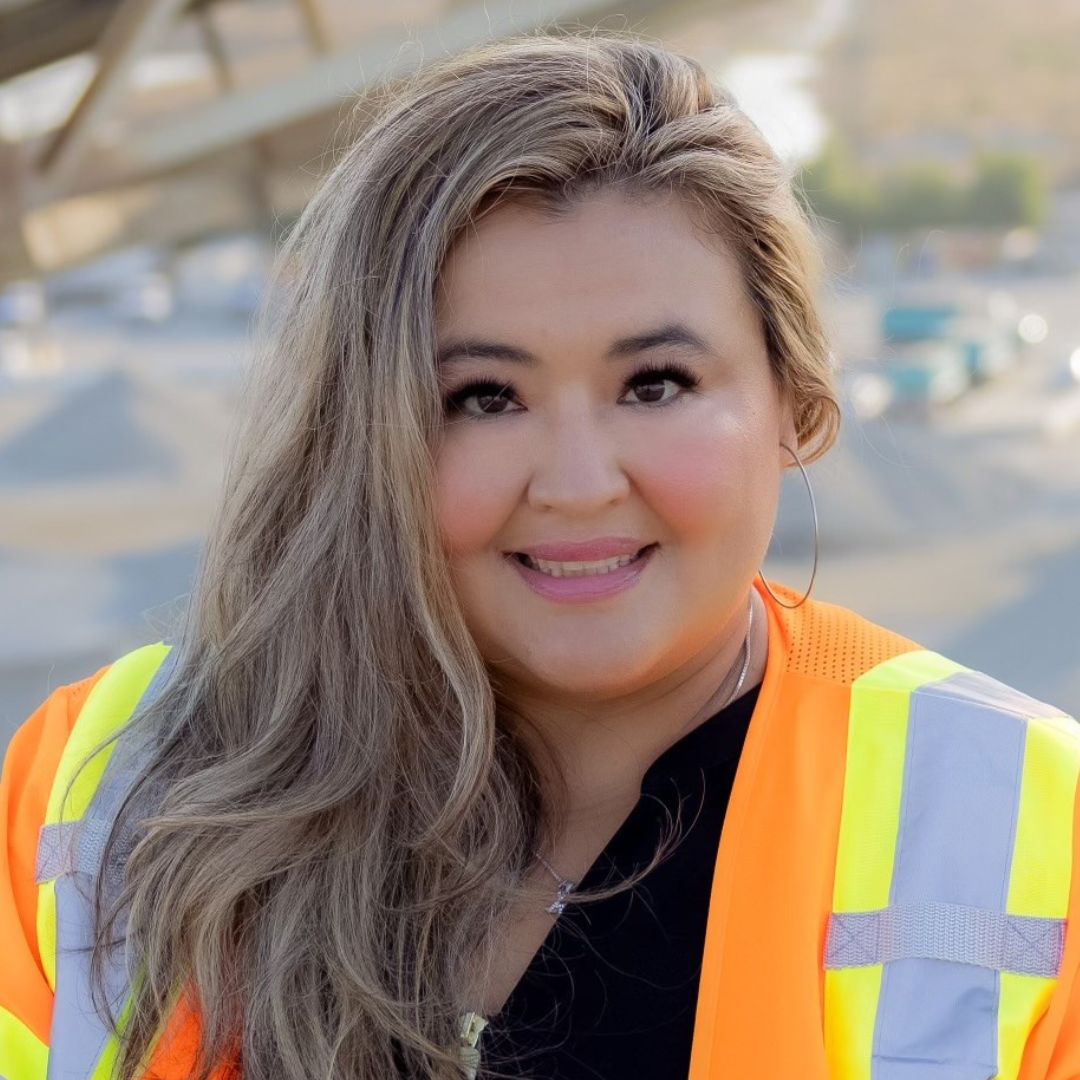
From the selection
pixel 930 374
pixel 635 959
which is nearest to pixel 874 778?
pixel 635 959

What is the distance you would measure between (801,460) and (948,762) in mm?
386

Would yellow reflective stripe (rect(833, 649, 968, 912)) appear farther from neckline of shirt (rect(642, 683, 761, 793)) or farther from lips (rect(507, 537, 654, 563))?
lips (rect(507, 537, 654, 563))

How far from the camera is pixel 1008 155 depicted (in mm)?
7273

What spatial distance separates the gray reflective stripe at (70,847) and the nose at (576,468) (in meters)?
0.61

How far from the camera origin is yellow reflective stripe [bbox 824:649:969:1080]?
139 cm

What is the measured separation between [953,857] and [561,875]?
1.32 ft

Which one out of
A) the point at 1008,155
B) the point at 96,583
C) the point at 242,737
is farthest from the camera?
the point at 96,583

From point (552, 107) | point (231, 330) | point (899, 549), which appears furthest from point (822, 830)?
point (231, 330)

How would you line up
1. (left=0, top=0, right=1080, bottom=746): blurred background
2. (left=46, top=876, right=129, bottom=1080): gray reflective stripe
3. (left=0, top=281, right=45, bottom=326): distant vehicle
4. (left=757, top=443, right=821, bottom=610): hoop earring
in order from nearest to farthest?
(left=46, top=876, right=129, bottom=1080): gray reflective stripe
(left=757, top=443, right=821, bottom=610): hoop earring
(left=0, top=0, right=1080, bottom=746): blurred background
(left=0, top=281, right=45, bottom=326): distant vehicle

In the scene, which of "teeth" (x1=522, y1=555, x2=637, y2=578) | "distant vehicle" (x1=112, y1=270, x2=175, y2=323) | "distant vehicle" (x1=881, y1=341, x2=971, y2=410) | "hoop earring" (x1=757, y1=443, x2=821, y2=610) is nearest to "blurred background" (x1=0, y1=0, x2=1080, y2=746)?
"distant vehicle" (x1=881, y1=341, x2=971, y2=410)

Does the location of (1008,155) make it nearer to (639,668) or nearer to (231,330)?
(231,330)

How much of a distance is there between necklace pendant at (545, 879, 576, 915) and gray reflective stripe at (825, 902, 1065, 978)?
0.28 m

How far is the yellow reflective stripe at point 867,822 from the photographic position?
1.39 metres

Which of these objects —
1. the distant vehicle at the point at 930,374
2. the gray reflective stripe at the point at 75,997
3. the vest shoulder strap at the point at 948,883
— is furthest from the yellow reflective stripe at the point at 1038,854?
the distant vehicle at the point at 930,374
